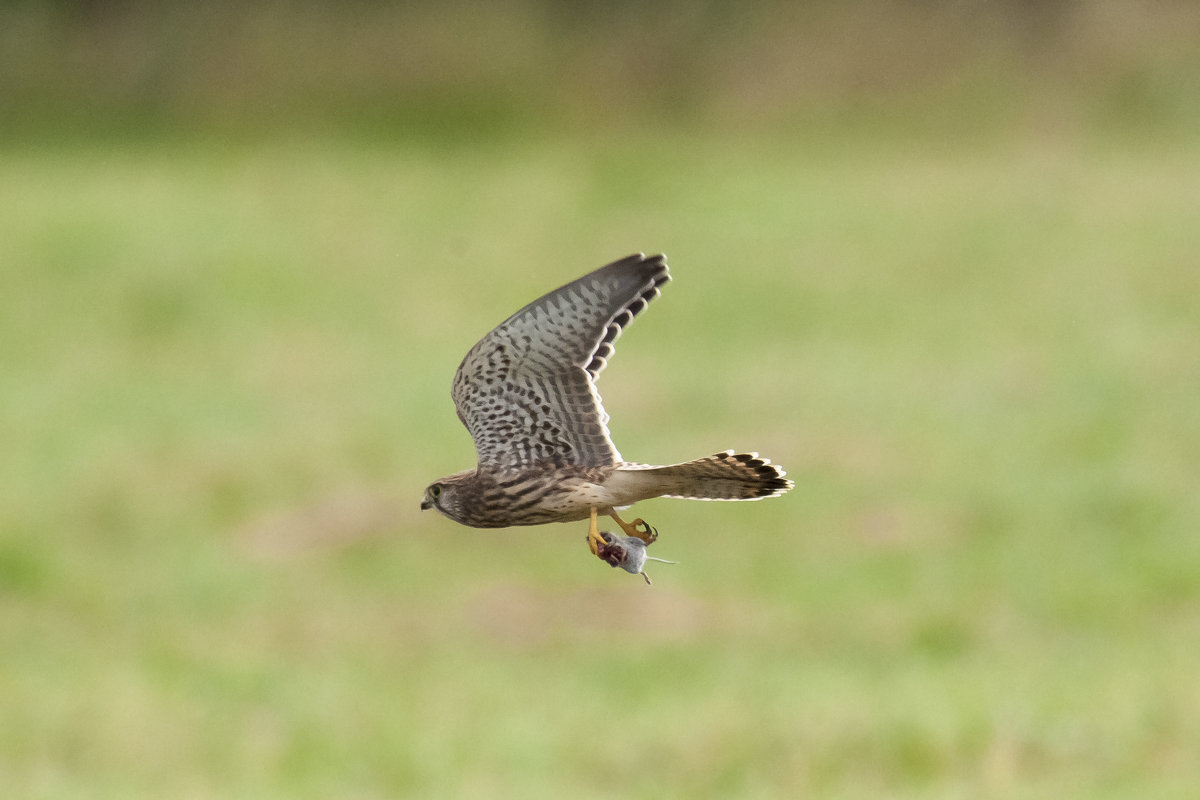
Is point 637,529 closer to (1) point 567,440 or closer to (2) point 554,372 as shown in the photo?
(1) point 567,440

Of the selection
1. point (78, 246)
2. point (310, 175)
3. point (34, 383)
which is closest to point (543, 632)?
point (34, 383)

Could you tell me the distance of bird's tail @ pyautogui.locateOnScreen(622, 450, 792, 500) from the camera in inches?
120

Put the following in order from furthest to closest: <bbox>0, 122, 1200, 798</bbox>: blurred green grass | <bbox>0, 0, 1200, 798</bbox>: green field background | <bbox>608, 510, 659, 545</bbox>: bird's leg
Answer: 1. <bbox>0, 0, 1200, 798</bbox>: green field background
2. <bbox>0, 122, 1200, 798</bbox>: blurred green grass
3. <bbox>608, 510, 659, 545</bbox>: bird's leg

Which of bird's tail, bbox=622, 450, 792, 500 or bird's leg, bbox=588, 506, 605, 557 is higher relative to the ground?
bird's tail, bbox=622, 450, 792, 500

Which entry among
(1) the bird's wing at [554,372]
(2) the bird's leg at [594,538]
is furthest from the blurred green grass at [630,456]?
(2) the bird's leg at [594,538]

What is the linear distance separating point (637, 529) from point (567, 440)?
166mm

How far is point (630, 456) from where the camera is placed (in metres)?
24.5

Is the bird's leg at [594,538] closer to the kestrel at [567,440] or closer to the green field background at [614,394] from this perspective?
the kestrel at [567,440]

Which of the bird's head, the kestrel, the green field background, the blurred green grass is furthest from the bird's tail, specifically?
the green field background

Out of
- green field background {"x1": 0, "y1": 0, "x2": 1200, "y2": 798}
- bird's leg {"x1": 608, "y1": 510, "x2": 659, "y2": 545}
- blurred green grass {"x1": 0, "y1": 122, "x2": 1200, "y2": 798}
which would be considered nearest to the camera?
bird's leg {"x1": 608, "y1": 510, "x2": 659, "y2": 545}

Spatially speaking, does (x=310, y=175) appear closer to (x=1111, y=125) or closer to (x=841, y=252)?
(x=841, y=252)

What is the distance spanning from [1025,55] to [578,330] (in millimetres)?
42761

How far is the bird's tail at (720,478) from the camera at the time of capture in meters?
3.06

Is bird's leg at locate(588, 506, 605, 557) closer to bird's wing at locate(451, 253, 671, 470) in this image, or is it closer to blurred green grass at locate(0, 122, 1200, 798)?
bird's wing at locate(451, 253, 671, 470)
